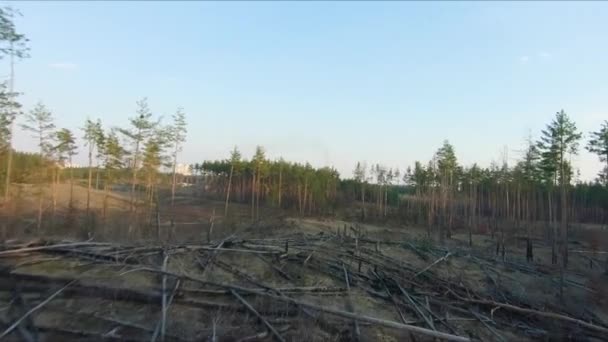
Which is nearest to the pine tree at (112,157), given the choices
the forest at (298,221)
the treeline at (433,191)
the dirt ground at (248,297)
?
the forest at (298,221)

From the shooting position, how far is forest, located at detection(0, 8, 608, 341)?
909cm

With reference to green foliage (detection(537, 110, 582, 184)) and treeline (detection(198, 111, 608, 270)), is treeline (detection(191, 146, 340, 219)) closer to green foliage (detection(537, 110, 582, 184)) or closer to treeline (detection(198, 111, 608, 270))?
treeline (detection(198, 111, 608, 270))

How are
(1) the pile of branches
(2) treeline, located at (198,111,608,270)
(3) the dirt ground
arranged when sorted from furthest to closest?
(2) treeline, located at (198,111,608,270)
(3) the dirt ground
(1) the pile of branches

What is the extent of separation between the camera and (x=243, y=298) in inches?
327

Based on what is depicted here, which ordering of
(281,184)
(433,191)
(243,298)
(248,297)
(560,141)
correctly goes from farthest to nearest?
1. (281,184)
2. (433,191)
3. (560,141)
4. (248,297)
5. (243,298)

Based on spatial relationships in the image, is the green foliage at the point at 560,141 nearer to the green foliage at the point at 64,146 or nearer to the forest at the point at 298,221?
the forest at the point at 298,221

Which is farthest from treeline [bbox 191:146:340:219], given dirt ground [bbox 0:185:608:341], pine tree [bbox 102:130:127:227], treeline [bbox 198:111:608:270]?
dirt ground [bbox 0:185:608:341]

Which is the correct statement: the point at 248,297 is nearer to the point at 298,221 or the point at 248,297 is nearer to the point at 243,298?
the point at 243,298

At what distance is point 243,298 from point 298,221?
941 inches

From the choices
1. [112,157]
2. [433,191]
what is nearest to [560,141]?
[433,191]

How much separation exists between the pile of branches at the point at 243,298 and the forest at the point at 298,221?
1.8 inches

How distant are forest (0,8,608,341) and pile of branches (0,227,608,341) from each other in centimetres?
5

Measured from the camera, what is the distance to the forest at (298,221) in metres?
9.09

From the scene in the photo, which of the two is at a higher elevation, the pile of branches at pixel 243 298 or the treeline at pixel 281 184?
the treeline at pixel 281 184
